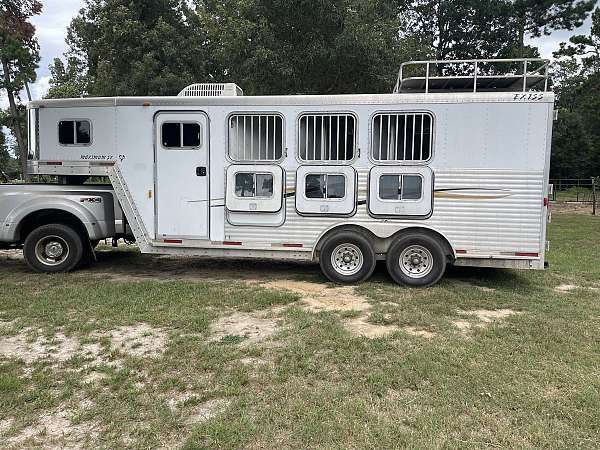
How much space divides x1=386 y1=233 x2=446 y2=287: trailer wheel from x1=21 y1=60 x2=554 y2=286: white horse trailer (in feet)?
0.06

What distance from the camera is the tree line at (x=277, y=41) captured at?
12125mm

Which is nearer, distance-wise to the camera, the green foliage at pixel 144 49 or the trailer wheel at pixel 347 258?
the trailer wheel at pixel 347 258

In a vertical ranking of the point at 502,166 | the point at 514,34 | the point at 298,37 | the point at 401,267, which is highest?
the point at 514,34

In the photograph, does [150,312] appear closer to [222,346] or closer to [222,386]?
[222,346]

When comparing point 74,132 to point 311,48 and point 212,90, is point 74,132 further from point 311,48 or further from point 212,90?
point 311,48

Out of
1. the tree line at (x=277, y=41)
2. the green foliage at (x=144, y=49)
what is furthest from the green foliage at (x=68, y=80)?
the green foliage at (x=144, y=49)

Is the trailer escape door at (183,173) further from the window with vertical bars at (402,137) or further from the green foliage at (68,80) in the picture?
the green foliage at (68,80)

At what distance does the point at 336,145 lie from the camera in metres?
7.04

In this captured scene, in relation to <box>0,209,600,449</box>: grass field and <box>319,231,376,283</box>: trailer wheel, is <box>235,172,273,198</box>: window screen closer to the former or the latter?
<box>319,231,376,283</box>: trailer wheel

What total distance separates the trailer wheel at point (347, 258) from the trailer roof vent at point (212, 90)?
260 centimetres

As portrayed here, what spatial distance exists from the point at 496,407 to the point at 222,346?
95.1 inches

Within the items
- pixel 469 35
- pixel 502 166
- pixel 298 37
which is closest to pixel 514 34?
pixel 469 35

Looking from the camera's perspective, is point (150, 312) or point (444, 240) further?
point (444, 240)

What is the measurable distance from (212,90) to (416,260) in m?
3.85
